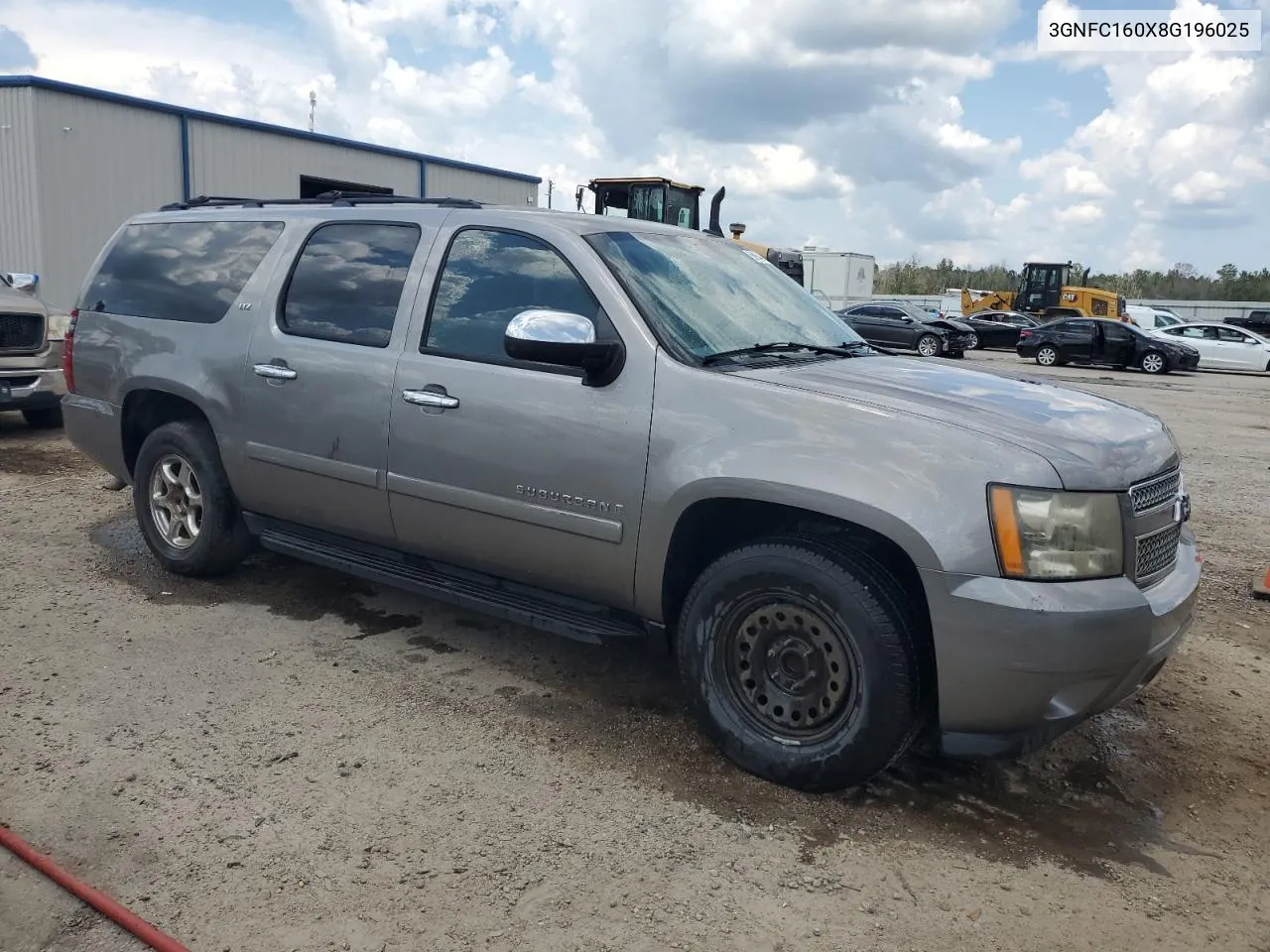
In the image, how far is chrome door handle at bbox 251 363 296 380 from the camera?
178 inches

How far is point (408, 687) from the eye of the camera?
406 centimetres

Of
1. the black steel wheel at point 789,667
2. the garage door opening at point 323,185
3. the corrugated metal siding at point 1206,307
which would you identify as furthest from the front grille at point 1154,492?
the corrugated metal siding at point 1206,307

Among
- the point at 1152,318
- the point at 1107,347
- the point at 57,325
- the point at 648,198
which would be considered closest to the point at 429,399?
A: the point at 57,325

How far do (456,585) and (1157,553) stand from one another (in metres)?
2.57

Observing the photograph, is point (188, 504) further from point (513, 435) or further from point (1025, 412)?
point (1025, 412)

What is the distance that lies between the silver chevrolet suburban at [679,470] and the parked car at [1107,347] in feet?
81.0

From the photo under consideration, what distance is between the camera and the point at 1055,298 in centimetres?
3809

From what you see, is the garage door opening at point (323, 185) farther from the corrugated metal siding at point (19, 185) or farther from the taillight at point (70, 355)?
the taillight at point (70, 355)

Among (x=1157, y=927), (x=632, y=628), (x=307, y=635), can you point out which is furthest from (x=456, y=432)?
(x=1157, y=927)

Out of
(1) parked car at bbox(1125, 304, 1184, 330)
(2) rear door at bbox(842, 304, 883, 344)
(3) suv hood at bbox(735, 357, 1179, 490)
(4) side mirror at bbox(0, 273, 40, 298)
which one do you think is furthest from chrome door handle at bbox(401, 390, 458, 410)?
(1) parked car at bbox(1125, 304, 1184, 330)

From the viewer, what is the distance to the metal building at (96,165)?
16.5 meters

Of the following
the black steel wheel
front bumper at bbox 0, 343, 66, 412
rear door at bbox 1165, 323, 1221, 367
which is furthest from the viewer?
rear door at bbox 1165, 323, 1221, 367

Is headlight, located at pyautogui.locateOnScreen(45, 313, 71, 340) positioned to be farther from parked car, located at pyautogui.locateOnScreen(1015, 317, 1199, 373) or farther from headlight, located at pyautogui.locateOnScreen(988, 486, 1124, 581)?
parked car, located at pyautogui.locateOnScreen(1015, 317, 1199, 373)

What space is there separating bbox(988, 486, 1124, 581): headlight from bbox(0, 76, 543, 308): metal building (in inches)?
573
